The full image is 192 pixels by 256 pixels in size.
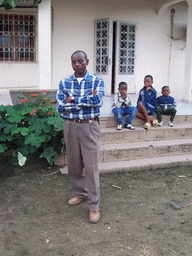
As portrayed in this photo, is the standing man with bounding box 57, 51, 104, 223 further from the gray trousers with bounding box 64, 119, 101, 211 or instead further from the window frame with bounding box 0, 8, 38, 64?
the window frame with bounding box 0, 8, 38, 64

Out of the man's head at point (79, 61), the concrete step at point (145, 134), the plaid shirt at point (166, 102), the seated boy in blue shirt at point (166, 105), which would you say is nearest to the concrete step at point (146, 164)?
the concrete step at point (145, 134)

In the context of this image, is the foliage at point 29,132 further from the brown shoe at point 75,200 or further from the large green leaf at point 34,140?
the brown shoe at point 75,200

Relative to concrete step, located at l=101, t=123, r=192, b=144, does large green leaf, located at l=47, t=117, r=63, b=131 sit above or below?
above

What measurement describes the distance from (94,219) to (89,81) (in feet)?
4.93

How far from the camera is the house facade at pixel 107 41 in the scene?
7.89m

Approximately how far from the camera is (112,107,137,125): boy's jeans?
17.5 ft

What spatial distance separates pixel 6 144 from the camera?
14.5 feet

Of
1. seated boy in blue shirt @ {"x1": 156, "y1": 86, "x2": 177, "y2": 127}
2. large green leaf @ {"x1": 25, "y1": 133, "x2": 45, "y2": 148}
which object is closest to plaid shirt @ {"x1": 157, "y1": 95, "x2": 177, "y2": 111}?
seated boy in blue shirt @ {"x1": 156, "y1": 86, "x2": 177, "y2": 127}

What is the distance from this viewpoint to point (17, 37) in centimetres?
→ 786

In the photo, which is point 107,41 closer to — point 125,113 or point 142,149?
point 125,113

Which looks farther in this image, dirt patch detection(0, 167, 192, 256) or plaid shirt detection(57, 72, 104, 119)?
plaid shirt detection(57, 72, 104, 119)

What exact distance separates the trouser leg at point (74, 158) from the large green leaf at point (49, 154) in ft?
2.96

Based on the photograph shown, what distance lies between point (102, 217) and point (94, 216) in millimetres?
166

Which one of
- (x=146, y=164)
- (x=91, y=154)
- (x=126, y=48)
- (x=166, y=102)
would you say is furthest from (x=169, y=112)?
(x=126, y=48)
